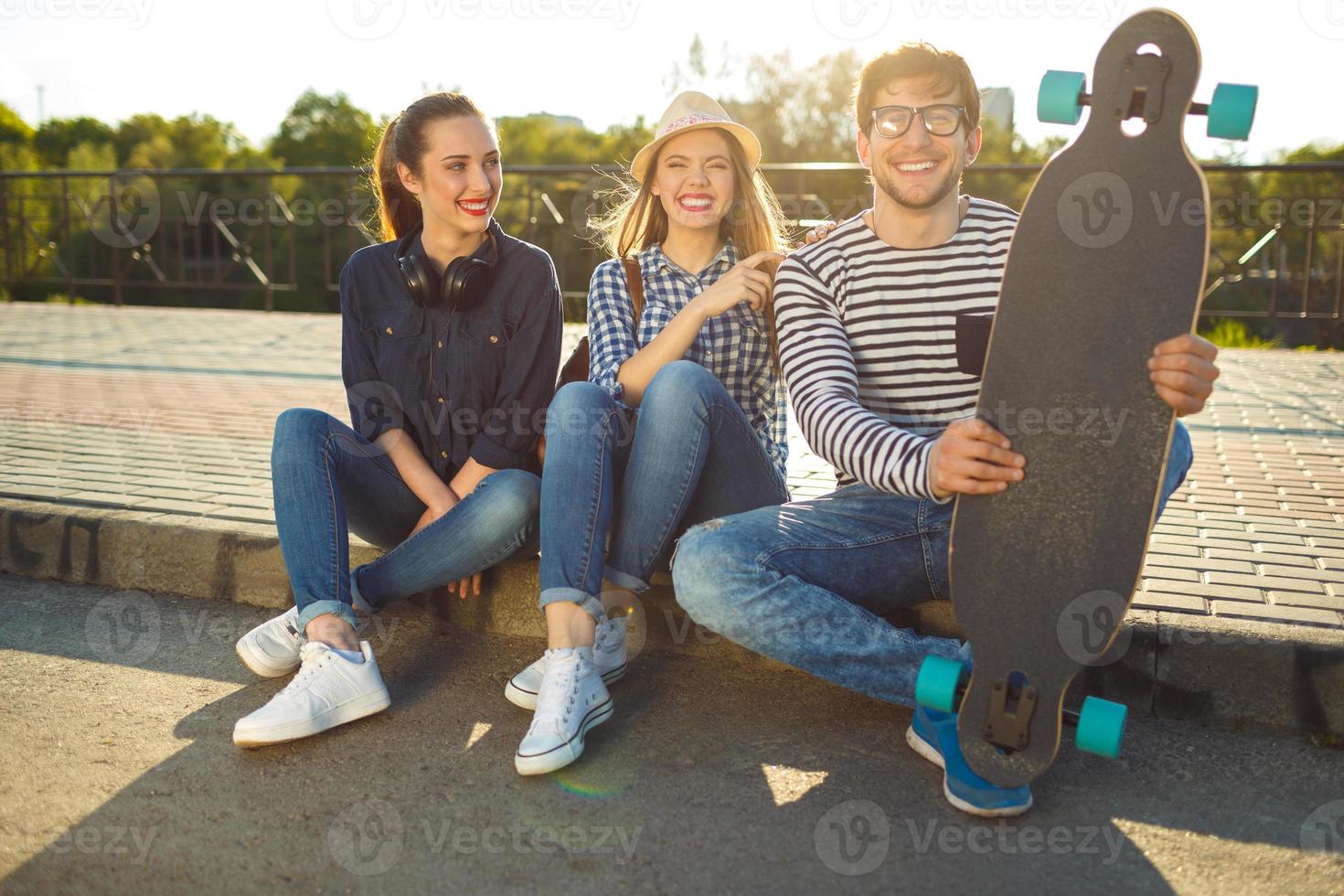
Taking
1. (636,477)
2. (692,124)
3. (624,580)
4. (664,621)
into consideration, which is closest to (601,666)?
(624,580)

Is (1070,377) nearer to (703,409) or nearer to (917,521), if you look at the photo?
(917,521)

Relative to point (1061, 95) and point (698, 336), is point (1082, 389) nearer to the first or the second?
point (1061, 95)

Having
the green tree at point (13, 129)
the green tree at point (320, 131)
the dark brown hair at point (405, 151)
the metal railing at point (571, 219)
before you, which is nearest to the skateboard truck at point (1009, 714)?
the dark brown hair at point (405, 151)

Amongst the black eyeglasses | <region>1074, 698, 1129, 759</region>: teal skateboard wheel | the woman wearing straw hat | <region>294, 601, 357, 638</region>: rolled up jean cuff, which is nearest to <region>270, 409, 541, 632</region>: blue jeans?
<region>294, 601, 357, 638</region>: rolled up jean cuff

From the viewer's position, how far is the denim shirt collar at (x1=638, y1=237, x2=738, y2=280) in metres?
2.83

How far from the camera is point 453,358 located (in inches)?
109

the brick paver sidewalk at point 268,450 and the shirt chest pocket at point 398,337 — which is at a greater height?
the shirt chest pocket at point 398,337

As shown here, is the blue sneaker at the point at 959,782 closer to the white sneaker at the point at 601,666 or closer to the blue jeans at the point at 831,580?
the blue jeans at the point at 831,580

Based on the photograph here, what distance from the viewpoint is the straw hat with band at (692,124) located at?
9.11ft

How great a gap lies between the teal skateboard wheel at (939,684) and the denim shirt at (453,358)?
1124 mm

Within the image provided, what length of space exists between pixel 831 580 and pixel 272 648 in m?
1.29

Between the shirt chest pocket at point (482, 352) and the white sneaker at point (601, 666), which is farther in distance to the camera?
the shirt chest pocket at point (482, 352)

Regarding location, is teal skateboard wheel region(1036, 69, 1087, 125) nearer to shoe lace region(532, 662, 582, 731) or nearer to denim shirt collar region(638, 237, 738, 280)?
denim shirt collar region(638, 237, 738, 280)

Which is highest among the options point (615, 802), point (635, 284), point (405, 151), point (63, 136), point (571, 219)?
point (63, 136)
